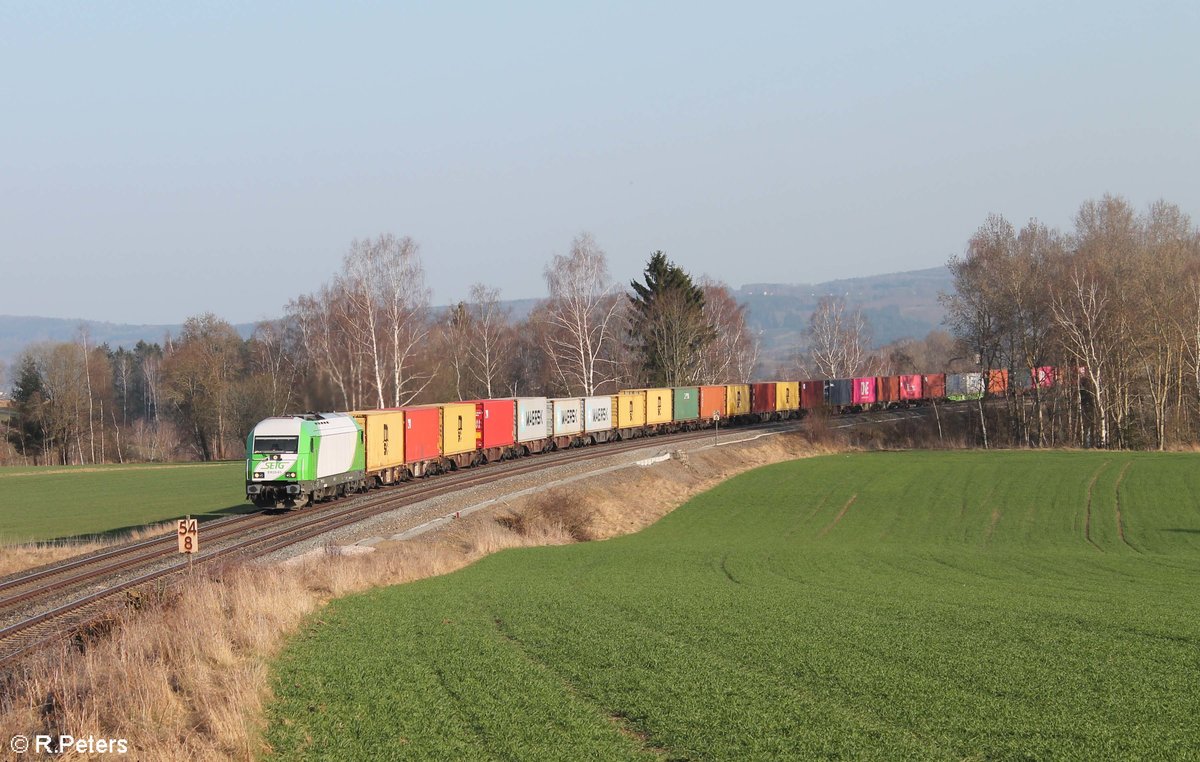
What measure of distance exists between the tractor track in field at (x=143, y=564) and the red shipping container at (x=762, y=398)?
110 feet

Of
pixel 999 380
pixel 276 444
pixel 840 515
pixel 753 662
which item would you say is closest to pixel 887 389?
pixel 999 380

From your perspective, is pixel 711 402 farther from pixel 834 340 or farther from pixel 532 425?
pixel 834 340

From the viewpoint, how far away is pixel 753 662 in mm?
11609

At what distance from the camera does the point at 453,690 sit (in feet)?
34.7

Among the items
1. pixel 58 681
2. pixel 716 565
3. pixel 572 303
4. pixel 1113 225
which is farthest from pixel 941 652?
pixel 1113 225

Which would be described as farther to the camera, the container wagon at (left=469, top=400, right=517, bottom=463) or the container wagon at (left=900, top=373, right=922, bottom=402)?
the container wagon at (left=900, top=373, right=922, bottom=402)

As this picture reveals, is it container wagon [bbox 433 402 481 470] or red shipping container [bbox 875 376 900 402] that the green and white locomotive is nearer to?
container wagon [bbox 433 402 481 470]

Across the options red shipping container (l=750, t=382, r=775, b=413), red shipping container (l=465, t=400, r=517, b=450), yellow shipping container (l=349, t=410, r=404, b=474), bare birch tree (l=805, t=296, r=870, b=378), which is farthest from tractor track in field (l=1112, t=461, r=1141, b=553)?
bare birch tree (l=805, t=296, r=870, b=378)

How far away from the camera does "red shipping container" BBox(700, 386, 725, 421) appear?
70.6 meters

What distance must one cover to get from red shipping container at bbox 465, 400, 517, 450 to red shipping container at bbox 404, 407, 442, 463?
3592 millimetres

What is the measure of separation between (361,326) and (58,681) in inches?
1993

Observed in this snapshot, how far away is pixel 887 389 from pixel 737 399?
68.8ft

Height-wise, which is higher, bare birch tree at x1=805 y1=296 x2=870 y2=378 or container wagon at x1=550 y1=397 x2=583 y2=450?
bare birch tree at x1=805 y1=296 x2=870 y2=378

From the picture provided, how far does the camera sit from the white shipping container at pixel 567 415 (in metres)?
55.2
